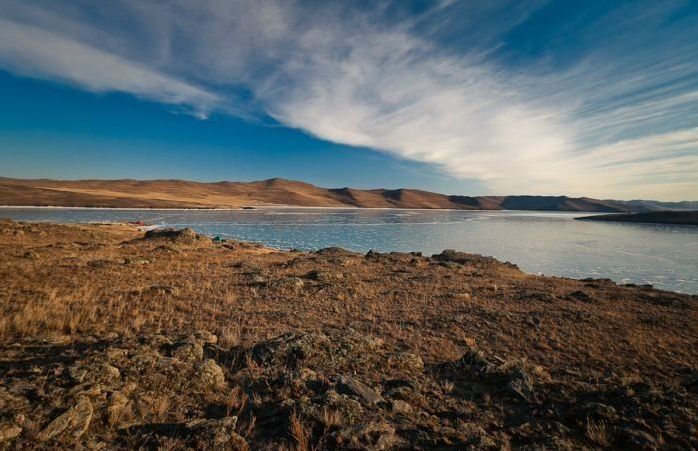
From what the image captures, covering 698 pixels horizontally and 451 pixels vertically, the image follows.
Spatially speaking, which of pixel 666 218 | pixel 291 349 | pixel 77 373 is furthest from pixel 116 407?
pixel 666 218

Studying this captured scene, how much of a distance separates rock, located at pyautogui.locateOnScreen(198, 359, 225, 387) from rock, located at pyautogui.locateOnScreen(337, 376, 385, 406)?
225 cm

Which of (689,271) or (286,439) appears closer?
(286,439)

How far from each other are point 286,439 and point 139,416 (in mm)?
2274

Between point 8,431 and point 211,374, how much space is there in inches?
106

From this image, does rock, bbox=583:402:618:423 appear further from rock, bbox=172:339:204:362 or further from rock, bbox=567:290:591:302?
rock, bbox=567:290:591:302

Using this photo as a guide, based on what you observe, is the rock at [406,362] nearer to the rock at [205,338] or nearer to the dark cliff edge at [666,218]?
the rock at [205,338]

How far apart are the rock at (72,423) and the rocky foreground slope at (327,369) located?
19 millimetres

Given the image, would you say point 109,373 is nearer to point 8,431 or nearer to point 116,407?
point 116,407

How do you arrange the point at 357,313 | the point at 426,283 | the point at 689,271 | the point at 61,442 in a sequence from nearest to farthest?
the point at 61,442 → the point at 357,313 → the point at 426,283 → the point at 689,271

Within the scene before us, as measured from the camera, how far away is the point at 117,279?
14562 millimetres

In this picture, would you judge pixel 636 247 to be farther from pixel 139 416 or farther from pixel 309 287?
pixel 139 416

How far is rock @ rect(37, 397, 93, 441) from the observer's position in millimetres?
4036

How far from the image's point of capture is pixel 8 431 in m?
3.86

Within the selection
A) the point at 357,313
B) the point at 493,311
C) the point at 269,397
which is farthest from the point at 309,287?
the point at 269,397
